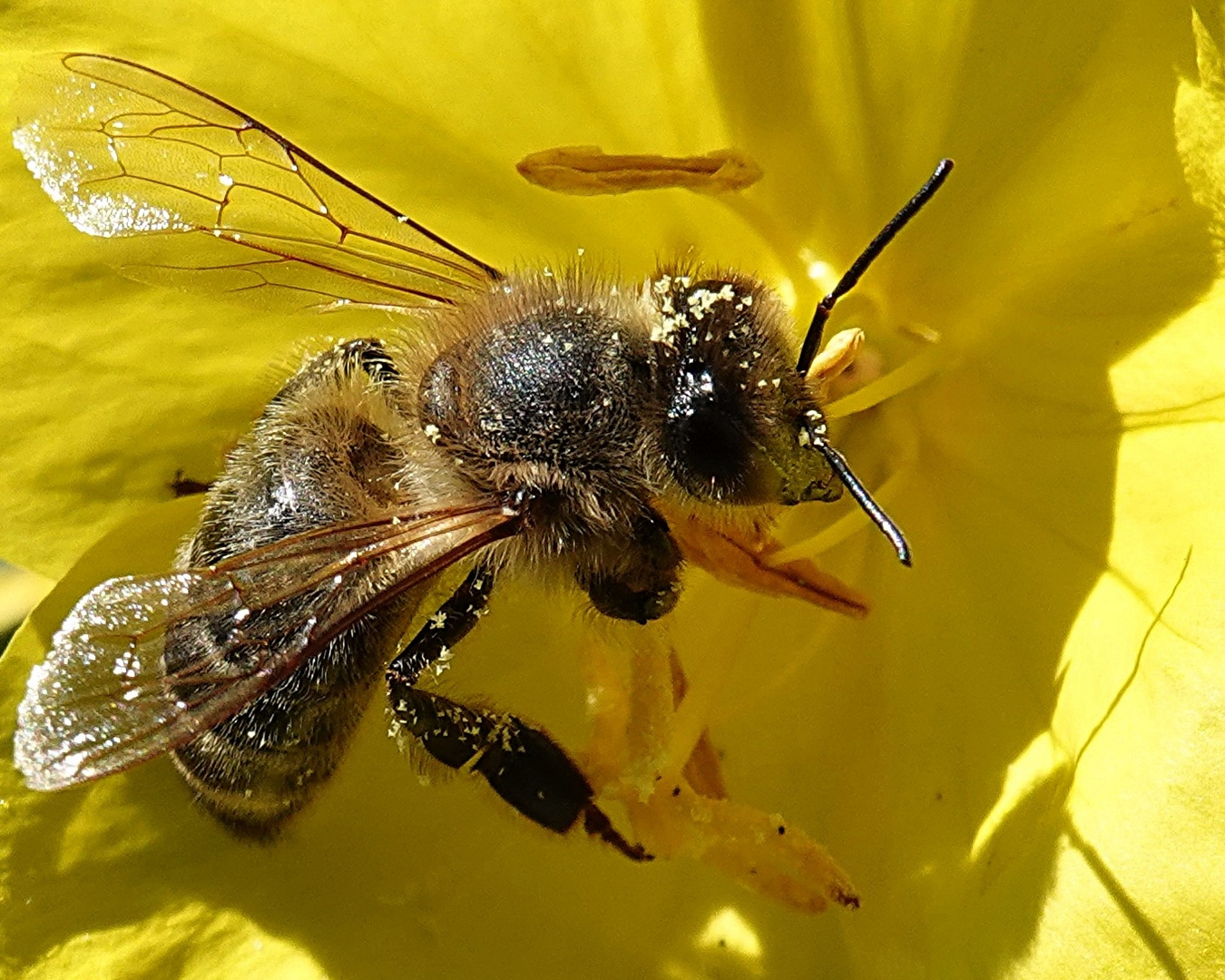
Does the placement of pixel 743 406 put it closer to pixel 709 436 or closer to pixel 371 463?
pixel 709 436

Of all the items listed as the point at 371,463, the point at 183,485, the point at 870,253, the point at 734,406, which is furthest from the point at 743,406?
the point at 183,485

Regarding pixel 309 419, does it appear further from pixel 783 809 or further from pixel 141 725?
pixel 783 809

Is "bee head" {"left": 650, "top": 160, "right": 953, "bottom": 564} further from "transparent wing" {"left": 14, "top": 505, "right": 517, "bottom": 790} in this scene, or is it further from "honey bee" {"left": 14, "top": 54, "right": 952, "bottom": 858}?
"transparent wing" {"left": 14, "top": 505, "right": 517, "bottom": 790}

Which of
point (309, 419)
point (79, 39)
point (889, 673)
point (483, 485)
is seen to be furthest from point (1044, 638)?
point (79, 39)

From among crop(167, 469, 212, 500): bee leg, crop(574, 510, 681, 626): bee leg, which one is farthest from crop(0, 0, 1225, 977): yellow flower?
crop(574, 510, 681, 626): bee leg

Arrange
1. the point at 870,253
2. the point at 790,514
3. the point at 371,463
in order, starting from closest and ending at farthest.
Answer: the point at 870,253, the point at 371,463, the point at 790,514

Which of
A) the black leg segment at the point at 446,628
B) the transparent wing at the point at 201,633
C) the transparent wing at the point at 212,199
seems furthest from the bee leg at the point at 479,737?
the transparent wing at the point at 212,199
